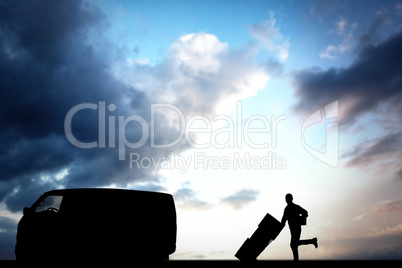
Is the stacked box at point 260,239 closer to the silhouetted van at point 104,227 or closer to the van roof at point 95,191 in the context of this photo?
the silhouetted van at point 104,227

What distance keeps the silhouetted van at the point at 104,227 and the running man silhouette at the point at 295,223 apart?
11.7 ft

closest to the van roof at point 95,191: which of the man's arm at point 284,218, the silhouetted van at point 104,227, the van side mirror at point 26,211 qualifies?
the silhouetted van at point 104,227

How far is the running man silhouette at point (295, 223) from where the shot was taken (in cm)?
948

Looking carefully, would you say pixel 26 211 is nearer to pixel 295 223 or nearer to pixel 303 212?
pixel 295 223

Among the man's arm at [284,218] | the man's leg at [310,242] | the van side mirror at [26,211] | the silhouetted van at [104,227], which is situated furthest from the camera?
the man's arm at [284,218]

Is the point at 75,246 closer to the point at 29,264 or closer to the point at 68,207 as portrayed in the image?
the point at 68,207

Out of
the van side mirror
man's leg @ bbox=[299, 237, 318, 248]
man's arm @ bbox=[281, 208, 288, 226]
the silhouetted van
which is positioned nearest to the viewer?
the silhouetted van

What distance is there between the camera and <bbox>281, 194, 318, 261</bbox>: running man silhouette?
31.1 feet

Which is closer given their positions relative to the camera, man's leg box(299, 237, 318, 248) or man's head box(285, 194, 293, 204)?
man's leg box(299, 237, 318, 248)

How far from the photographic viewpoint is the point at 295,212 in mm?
9578

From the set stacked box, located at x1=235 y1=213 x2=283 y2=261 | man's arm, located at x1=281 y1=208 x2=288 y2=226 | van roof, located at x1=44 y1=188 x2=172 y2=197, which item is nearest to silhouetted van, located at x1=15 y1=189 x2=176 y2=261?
van roof, located at x1=44 y1=188 x2=172 y2=197

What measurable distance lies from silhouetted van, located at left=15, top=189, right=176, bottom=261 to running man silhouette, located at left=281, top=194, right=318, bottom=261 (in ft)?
11.7

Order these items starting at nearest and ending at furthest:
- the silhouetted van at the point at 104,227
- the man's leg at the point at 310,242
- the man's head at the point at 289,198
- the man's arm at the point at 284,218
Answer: the silhouetted van at the point at 104,227
the man's leg at the point at 310,242
the man's arm at the point at 284,218
the man's head at the point at 289,198

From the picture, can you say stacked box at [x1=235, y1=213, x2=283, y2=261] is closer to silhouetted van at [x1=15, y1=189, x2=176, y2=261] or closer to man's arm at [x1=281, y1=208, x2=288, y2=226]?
man's arm at [x1=281, y1=208, x2=288, y2=226]
